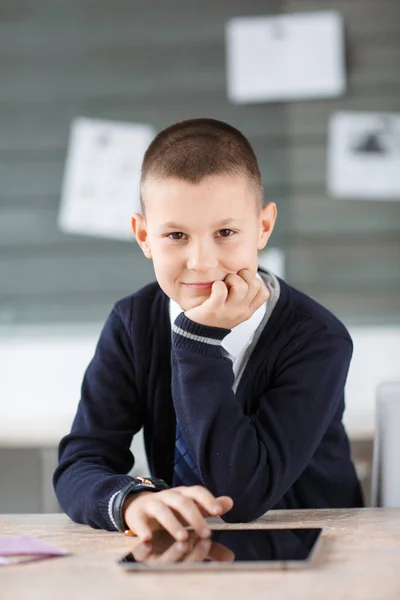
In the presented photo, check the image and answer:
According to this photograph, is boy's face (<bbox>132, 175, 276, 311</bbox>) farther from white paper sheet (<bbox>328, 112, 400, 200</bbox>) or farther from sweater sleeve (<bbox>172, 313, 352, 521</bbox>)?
white paper sheet (<bbox>328, 112, 400, 200</bbox>)

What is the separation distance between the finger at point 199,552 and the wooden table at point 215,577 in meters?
0.04

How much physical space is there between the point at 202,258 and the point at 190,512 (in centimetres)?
33

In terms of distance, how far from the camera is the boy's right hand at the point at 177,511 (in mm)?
939

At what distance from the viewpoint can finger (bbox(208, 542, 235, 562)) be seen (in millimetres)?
850

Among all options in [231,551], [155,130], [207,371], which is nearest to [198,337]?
[207,371]

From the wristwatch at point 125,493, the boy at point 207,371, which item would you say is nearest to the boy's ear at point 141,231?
the boy at point 207,371

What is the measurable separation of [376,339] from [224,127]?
1.32 metres

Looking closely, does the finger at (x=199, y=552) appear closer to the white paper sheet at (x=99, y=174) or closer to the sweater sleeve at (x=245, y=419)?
the sweater sleeve at (x=245, y=419)

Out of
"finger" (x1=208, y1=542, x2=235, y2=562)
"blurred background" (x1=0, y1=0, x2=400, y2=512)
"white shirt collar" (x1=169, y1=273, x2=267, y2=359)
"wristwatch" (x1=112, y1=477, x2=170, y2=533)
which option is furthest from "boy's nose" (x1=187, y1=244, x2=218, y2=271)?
"blurred background" (x1=0, y1=0, x2=400, y2=512)

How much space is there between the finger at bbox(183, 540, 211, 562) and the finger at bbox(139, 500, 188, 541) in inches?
0.7

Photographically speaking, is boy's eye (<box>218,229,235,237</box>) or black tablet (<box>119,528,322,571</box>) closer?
black tablet (<box>119,528,322,571</box>)

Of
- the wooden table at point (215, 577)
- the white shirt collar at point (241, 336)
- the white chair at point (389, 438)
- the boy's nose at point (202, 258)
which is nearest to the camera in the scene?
the wooden table at point (215, 577)

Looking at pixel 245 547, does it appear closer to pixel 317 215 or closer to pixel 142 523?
pixel 142 523

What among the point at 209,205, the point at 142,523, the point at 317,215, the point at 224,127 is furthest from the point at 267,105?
the point at 142,523
